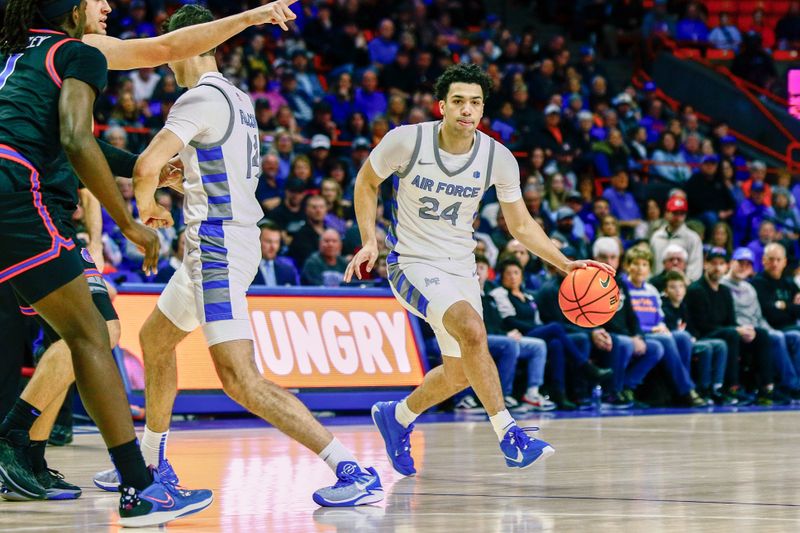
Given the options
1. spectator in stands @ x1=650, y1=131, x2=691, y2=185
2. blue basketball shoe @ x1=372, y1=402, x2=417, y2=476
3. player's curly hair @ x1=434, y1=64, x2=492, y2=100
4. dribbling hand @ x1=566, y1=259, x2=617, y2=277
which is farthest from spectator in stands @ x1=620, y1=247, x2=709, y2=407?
player's curly hair @ x1=434, y1=64, x2=492, y2=100

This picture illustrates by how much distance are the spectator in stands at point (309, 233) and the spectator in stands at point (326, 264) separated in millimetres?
533

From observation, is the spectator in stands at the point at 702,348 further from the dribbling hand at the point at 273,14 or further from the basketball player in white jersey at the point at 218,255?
the dribbling hand at the point at 273,14

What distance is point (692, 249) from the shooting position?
17.2 meters

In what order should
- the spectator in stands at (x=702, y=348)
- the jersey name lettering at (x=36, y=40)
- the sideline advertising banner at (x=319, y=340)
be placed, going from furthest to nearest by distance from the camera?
the spectator in stands at (x=702, y=348) < the sideline advertising banner at (x=319, y=340) < the jersey name lettering at (x=36, y=40)

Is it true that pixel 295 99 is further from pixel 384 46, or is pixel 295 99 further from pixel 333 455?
pixel 333 455

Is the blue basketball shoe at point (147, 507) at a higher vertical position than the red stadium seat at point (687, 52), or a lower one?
lower

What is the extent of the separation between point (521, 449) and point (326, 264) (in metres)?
6.95

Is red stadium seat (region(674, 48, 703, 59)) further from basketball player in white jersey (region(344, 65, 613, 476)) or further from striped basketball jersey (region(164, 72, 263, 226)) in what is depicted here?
striped basketball jersey (region(164, 72, 263, 226))

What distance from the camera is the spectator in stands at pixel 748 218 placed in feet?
65.1

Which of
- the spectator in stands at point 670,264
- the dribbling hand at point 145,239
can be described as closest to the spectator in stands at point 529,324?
the spectator in stands at point 670,264

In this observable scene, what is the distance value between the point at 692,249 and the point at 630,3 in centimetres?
1063

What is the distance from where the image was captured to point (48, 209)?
17.9 feet

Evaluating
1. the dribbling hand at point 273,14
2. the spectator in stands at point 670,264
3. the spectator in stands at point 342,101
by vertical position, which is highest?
the spectator in stands at point 342,101

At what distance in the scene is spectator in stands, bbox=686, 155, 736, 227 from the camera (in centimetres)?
2009
